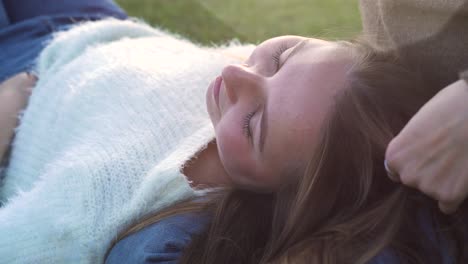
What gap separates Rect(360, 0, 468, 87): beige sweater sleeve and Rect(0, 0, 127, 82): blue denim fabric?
3.55 feet

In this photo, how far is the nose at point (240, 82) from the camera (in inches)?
44.2

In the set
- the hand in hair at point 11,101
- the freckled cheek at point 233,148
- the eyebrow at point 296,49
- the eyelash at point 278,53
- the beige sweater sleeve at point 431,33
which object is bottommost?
the hand in hair at point 11,101

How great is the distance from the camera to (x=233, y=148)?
44.0 inches

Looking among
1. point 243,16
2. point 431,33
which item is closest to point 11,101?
point 431,33

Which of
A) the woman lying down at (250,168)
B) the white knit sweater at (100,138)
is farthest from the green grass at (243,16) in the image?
the woman lying down at (250,168)

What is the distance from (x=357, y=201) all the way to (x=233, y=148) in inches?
9.7

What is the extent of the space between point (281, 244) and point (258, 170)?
146 millimetres

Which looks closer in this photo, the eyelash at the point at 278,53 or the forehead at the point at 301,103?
the forehead at the point at 301,103

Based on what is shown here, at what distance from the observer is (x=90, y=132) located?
1.41 meters

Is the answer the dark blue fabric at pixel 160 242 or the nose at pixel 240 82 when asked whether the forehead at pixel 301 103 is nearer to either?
the nose at pixel 240 82

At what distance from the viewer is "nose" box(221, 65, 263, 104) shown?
1123 mm

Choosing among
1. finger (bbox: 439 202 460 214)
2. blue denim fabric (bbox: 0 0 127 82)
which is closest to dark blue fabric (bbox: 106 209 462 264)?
finger (bbox: 439 202 460 214)

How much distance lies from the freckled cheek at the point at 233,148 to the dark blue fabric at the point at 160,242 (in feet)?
0.44

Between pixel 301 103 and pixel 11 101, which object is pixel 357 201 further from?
pixel 11 101
